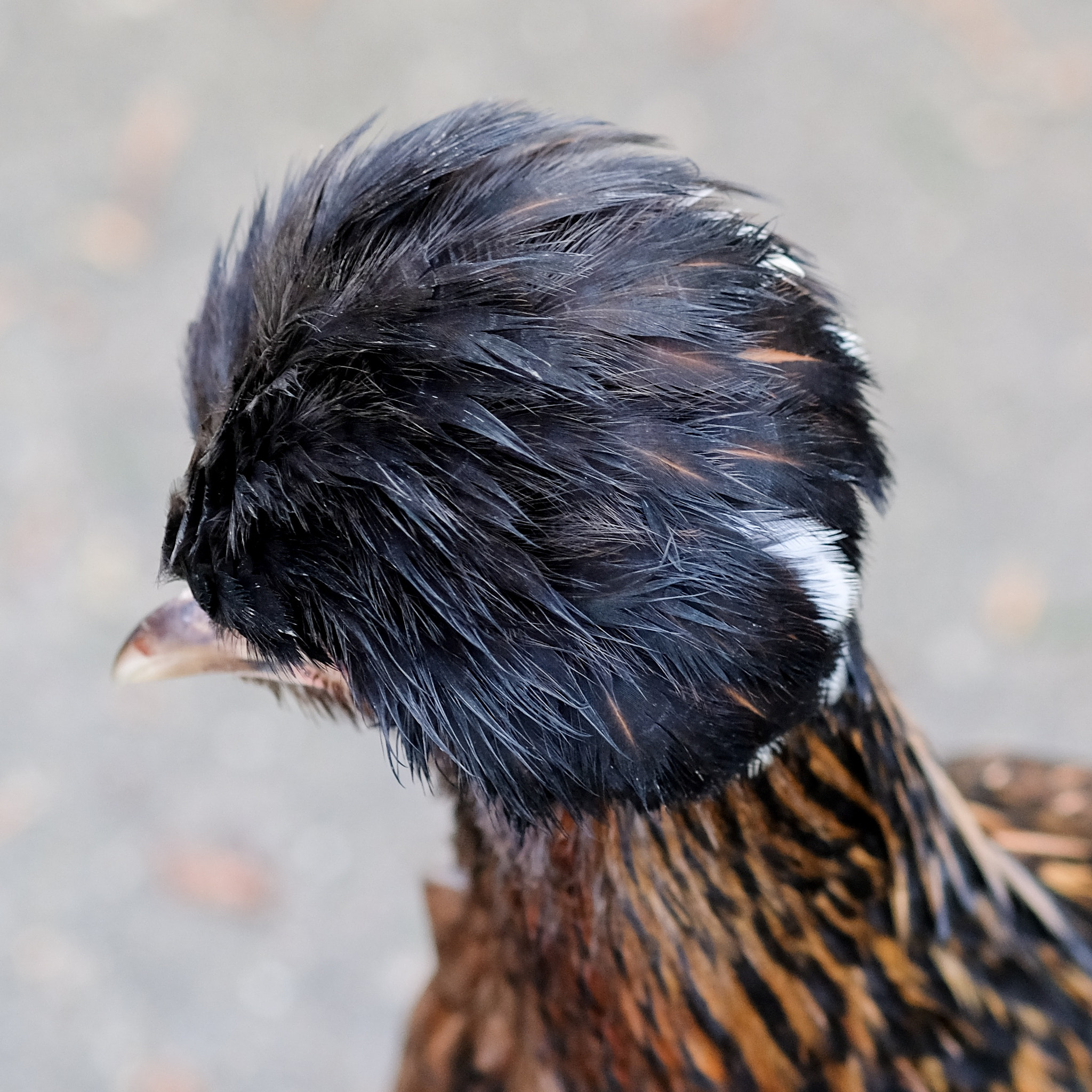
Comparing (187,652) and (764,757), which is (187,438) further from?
(764,757)

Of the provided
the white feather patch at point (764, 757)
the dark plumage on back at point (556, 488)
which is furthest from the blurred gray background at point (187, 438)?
the dark plumage on back at point (556, 488)

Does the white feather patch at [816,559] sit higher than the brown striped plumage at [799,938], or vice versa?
the white feather patch at [816,559]

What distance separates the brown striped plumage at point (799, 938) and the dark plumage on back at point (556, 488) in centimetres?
21

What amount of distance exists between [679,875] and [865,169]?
3349mm

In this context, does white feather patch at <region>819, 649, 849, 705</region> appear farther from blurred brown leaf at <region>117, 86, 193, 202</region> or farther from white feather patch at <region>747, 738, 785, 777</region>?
blurred brown leaf at <region>117, 86, 193, 202</region>

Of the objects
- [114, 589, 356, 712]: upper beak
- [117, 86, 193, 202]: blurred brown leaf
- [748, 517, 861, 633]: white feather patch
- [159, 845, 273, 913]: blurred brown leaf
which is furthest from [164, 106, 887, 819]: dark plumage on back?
[117, 86, 193, 202]: blurred brown leaf

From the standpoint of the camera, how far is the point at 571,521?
3.63 ft

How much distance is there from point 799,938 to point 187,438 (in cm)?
276

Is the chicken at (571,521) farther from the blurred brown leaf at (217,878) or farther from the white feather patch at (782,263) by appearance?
the blurred brown leaf at (217,878)

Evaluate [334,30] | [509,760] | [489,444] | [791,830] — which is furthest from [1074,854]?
[334,30]

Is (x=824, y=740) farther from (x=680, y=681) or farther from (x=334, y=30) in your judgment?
(x=334, y=30)

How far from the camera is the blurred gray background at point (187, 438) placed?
3.21 metres

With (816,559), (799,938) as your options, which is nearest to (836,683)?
(816,559)

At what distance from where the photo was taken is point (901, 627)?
360 cm
